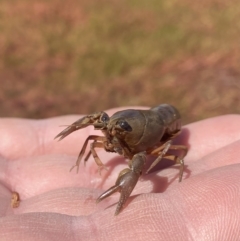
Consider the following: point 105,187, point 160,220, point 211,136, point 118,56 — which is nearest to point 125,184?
point 160,220

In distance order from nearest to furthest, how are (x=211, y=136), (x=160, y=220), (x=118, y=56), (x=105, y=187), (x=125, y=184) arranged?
(x=160, y=220), (x=125, y=184), (x=105, y=187), (x=211, y=136), (x=118, y=56)

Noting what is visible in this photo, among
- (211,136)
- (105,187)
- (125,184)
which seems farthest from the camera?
(211,136)

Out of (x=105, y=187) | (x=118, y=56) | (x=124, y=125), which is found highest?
(x=124, y=125)

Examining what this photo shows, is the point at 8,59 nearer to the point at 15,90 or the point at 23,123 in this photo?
the point at 15,90

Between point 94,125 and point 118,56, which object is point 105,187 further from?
point 118,56

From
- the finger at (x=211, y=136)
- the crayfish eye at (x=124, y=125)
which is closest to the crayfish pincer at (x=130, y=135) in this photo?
the crayfish eye at (x=124, y=125)

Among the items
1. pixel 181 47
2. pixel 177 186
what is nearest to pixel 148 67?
pixel 181 47
